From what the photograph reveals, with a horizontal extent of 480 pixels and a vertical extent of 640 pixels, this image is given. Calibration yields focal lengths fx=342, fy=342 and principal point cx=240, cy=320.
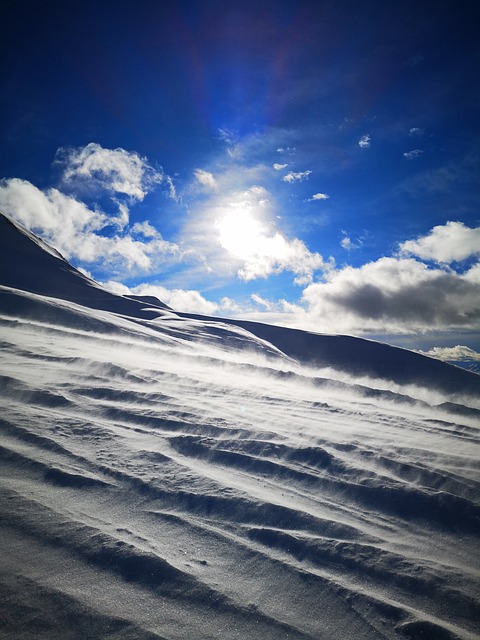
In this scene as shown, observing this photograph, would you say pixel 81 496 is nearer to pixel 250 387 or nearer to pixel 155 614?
pixel 155 614

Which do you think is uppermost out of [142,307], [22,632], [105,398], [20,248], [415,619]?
[20,248]

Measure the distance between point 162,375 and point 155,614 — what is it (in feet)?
30.8

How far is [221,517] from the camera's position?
16.6 feet

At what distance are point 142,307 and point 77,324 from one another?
136 feet

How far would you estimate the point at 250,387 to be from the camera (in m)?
13.3

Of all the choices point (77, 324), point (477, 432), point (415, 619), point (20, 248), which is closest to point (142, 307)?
point (20, 248)

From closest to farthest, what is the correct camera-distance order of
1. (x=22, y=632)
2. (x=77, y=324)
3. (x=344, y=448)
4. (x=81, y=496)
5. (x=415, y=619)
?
(x=22, y=632)
(x=415, y=619)
(x=81, y=496)
(x=344, y=448)
(x=77, y=324)

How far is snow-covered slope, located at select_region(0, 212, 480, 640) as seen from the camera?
141 inches

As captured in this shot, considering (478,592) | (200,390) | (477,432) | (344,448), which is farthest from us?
(200,390)

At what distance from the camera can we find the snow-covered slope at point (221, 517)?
357 cm

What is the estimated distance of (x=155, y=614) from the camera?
348 cm

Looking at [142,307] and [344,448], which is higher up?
[142,307]

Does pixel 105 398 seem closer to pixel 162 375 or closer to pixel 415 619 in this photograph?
pixel 162 375

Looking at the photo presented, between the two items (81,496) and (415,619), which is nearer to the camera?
(415,619)
